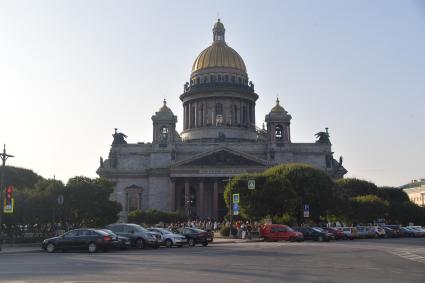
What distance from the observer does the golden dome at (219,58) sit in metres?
112

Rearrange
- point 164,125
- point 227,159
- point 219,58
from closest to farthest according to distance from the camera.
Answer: point 227,159
point 164,125
point 219,58

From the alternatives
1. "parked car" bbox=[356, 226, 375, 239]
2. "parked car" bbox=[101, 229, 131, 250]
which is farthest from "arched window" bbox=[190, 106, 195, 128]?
"parked car" bbox=[101, 229, 131, 250]

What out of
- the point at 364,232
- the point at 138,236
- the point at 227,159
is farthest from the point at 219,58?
the point at 138,236

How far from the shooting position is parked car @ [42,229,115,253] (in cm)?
3338

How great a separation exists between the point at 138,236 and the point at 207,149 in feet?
207

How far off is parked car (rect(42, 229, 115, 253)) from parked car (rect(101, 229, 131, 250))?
222mm

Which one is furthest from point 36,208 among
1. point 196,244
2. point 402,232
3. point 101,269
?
point 402,232

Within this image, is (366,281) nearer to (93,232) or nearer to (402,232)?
(93,232)

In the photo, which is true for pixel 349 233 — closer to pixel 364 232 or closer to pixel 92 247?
pixel 364 232

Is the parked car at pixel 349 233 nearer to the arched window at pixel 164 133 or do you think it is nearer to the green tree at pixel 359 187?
the green tree at pixel 359 187

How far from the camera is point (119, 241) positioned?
34.5 meters

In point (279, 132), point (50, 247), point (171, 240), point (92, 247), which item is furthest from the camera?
point (279, 132)

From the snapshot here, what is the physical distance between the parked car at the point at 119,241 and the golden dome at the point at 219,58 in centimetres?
7894

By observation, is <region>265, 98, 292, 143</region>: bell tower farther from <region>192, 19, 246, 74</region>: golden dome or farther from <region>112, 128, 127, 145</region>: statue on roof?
<region>112, 128, 127, 145</region>: statue on roof
